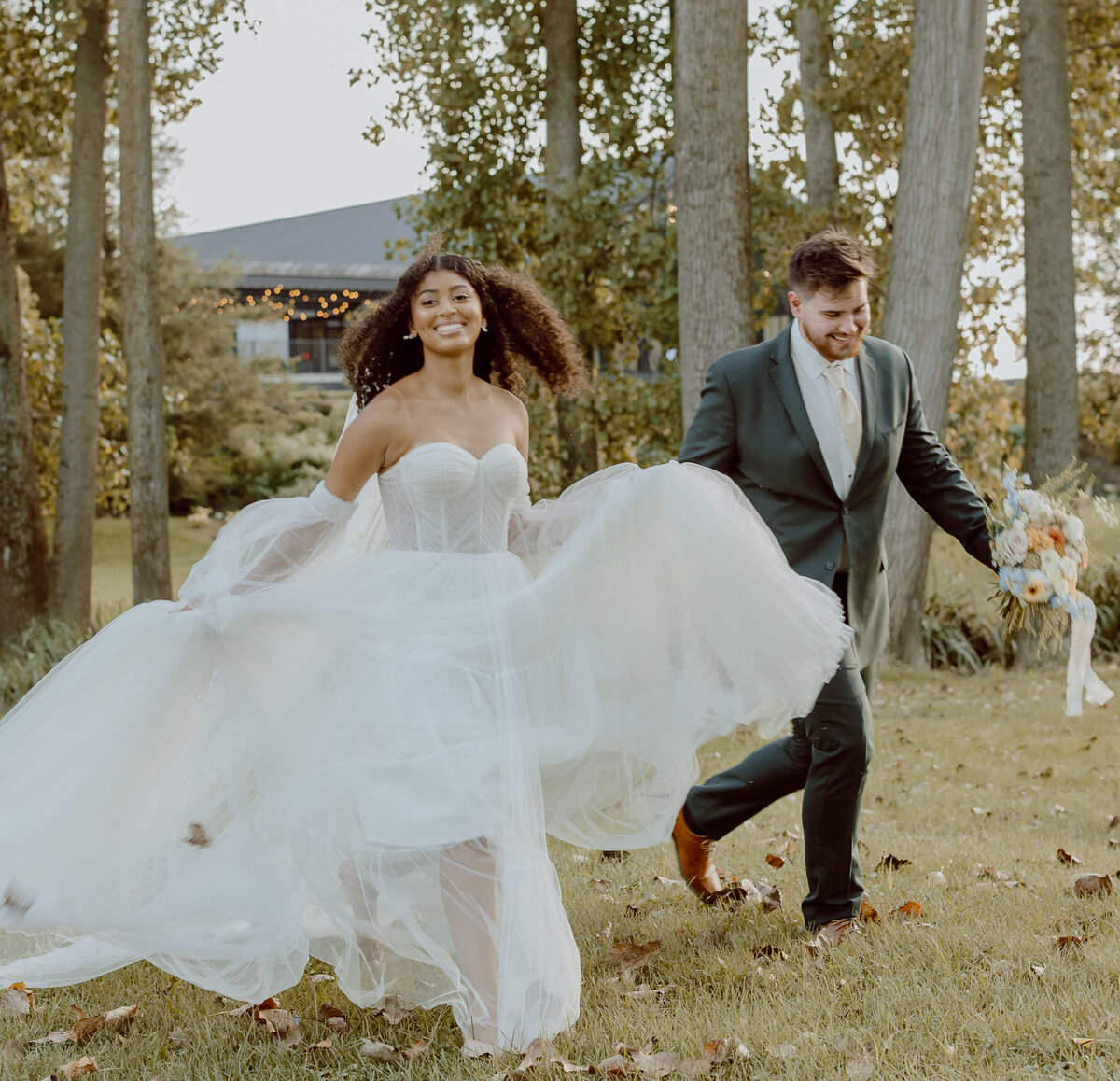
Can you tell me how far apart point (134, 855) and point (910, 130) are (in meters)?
8.57

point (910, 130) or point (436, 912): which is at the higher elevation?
point (910, 130)

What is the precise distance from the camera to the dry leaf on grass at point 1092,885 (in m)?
4.59

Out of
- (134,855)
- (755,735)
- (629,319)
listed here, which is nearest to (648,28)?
(629,319)

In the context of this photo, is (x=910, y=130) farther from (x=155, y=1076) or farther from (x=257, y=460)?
(x=257, y=460)

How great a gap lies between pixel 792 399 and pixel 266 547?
1.83 m

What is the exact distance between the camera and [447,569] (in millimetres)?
3943

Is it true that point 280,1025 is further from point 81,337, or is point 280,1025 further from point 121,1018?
point 81,337

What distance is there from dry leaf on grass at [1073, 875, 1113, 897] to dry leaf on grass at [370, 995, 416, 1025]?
2537 millimetres

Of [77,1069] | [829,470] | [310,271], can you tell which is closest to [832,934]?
[829,470]

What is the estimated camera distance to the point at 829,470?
419 centimetres

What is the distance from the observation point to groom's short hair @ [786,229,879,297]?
4.04 m

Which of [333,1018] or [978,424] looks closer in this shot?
[333,1018]

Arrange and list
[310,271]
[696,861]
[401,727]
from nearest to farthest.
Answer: [401,727]
[696,861]
[310,271]

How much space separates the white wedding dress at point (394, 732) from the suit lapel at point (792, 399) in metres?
0.40
